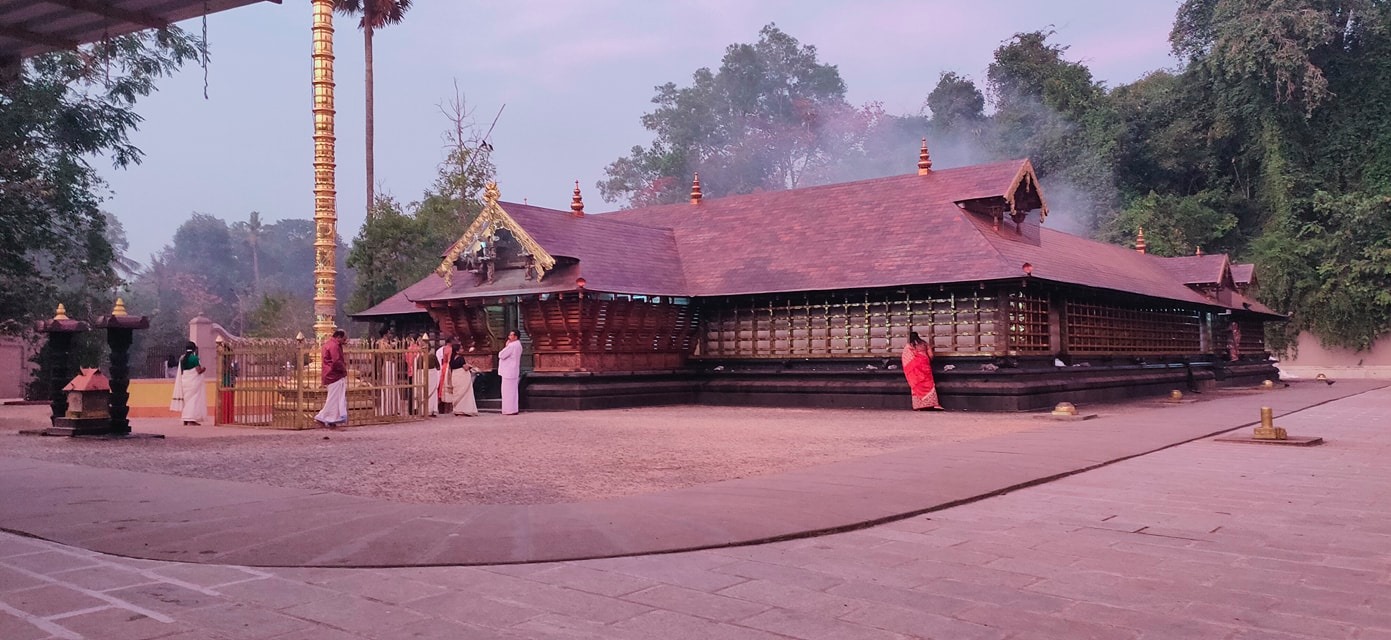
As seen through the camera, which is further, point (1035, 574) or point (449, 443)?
point (449, 443)

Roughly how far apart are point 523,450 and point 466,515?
4.85 m

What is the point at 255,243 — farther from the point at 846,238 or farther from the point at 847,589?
the point at 847,589

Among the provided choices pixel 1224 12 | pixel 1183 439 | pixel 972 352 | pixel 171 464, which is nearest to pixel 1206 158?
pixel 1224 12

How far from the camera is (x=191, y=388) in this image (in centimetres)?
1697

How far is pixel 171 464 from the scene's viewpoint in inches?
404

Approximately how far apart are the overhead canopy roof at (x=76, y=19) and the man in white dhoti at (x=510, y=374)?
13503 millimetres

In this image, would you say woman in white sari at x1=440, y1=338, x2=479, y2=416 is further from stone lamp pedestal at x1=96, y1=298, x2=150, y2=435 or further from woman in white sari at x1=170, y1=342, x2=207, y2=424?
stone lamp pedestal at x1=96, y1=298, x2=150, y2=435

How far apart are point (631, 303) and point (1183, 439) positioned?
11132mm

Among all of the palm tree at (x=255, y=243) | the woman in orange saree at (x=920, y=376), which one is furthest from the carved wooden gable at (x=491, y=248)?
the palm tree at (x=255, y=243)

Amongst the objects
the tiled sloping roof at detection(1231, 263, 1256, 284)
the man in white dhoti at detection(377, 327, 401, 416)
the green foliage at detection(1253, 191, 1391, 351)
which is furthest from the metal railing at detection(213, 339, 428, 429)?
the green foliage at detection(1253, 191, 1391, 351)

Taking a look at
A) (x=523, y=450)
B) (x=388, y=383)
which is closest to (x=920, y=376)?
(x=523, y=450)

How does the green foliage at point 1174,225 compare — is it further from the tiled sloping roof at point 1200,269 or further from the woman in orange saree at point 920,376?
the woman in orange saree at point 920,376

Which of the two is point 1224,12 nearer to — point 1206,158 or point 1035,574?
point 1206,158

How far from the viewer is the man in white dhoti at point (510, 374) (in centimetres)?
1819
